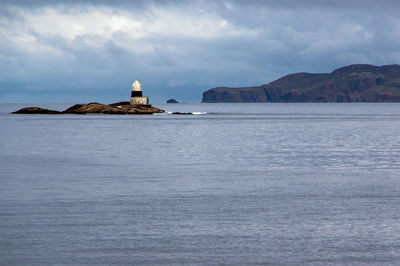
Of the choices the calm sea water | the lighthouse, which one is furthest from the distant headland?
the calm sea water

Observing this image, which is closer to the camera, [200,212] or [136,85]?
[200,212]

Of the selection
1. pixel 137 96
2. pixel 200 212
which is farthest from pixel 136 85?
pixel 200 212

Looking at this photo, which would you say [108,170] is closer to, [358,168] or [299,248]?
[358,168]

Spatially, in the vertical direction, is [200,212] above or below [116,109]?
below

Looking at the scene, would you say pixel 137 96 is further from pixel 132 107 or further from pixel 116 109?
pixel 116 109

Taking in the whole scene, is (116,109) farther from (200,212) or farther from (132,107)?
(200,212)

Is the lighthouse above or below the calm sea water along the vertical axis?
above

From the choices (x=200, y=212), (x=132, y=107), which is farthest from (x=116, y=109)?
(x=200, y=212)

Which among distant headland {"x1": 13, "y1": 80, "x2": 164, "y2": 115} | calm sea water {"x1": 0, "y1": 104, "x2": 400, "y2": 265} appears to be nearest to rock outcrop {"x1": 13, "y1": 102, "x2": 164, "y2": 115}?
distant headland {"x1": 13, "y1": 80, "x2": 164, "y2": 115}

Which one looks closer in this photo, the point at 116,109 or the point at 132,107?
the point at 132,107

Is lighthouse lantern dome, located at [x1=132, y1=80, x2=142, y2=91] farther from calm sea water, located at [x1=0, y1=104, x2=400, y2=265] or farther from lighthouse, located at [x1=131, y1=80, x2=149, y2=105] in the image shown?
calm sea water, located at [x1=0, y1=104, x2=400, y2=265]

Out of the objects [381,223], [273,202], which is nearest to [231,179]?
[273,202]

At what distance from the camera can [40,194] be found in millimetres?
23531

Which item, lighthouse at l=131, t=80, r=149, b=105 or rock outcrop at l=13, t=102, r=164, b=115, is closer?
lighthouse at l=131, t=80, r=149, b=105
